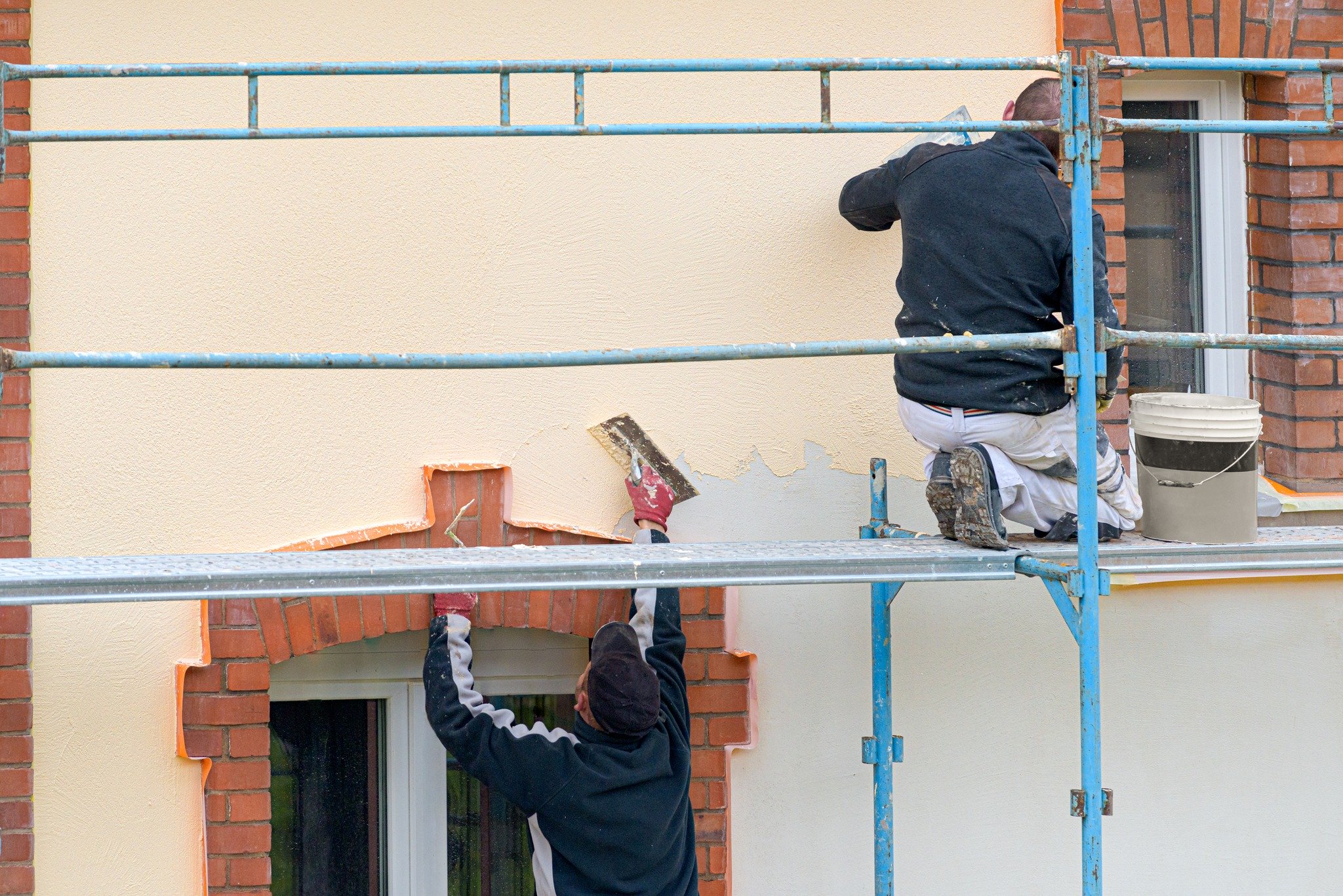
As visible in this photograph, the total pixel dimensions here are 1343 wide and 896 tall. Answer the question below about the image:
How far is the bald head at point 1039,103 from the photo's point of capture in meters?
3.49

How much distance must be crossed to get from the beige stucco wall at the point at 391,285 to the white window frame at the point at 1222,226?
2.12 ft

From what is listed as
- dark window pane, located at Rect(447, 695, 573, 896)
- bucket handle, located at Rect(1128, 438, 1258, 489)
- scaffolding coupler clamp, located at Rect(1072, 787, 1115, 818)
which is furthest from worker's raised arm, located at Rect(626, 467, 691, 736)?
bucket handle, located at Rect(1128, 438, 1258, 489)

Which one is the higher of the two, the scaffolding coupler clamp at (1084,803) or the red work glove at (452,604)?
the red work glove at (452,604)

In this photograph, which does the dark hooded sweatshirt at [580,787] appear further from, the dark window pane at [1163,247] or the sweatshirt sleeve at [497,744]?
the dark window pane at [1163,247]

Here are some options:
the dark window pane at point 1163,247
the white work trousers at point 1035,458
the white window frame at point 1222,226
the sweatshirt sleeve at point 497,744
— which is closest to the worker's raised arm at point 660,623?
the sweatshirt sleeve at point 497,744

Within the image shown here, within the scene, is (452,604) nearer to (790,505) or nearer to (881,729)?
(790,505)

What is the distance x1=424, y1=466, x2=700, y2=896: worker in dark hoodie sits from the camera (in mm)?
3562

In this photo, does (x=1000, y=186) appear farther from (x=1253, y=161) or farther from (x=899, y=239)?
(x=1253, y=161)

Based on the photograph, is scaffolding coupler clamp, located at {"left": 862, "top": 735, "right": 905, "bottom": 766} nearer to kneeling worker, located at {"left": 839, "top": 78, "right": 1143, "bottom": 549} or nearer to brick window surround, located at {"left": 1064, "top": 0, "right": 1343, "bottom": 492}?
kneeling worker, located at {"left": 839, "top": 78, "right": 1143, "bottom": 549}

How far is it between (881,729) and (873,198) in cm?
140

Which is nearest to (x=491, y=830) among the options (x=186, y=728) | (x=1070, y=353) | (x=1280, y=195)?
(x=186, y=728)

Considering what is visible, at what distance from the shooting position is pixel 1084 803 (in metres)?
3.34

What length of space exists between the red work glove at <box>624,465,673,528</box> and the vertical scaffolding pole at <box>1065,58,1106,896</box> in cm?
110

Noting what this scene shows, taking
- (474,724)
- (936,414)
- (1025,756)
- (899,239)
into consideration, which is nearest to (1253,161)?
(899,239)
